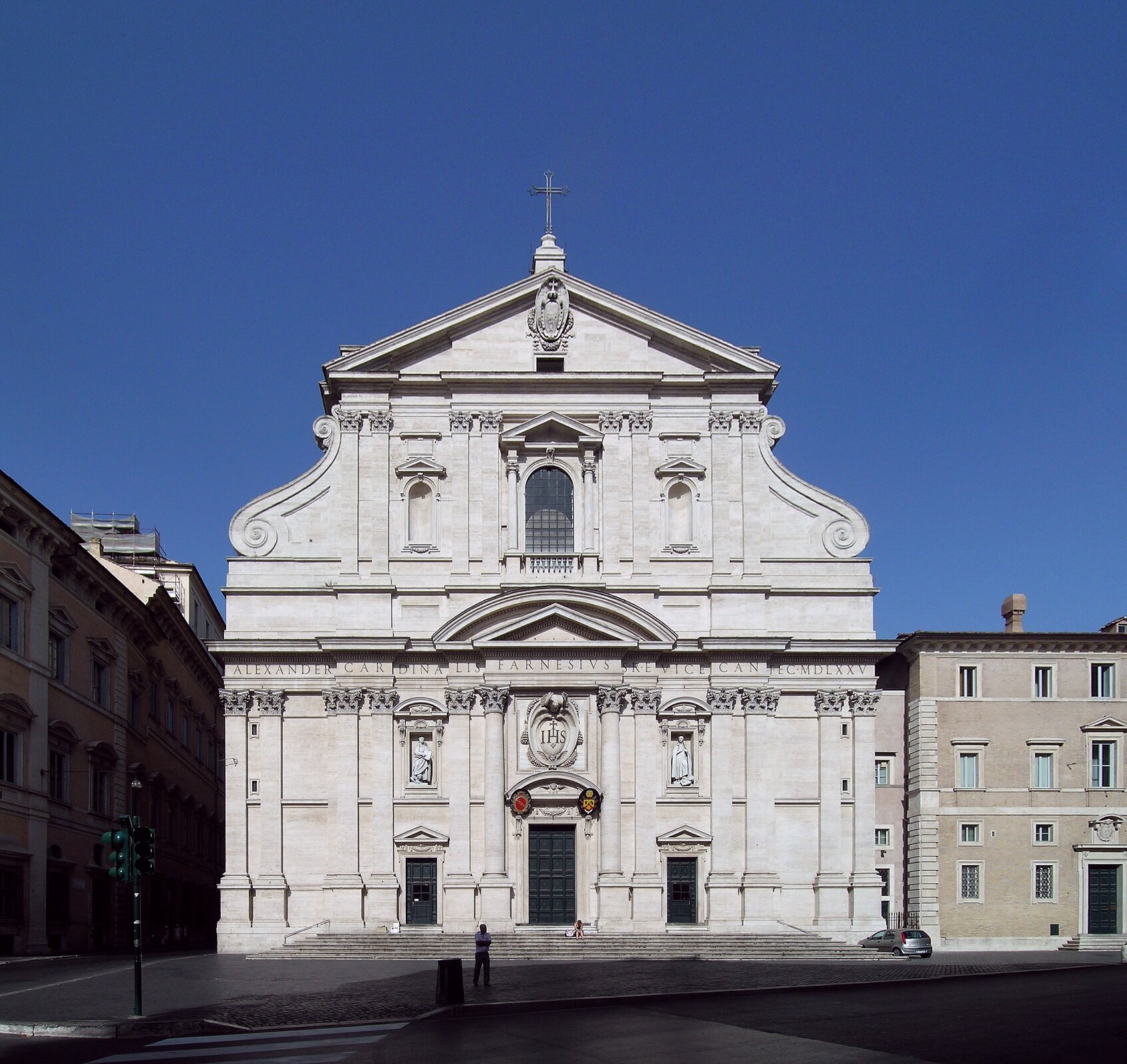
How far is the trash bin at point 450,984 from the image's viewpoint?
26078 millimetres

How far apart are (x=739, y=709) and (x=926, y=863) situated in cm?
843

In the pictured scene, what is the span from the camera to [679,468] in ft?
155

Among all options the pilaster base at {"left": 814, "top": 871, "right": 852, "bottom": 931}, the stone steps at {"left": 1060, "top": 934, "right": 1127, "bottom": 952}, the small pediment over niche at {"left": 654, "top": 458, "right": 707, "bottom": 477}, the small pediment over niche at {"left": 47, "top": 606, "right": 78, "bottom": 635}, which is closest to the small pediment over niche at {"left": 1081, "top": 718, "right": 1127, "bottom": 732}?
the stone steps at {"left": 1060, "top": 934, "right": 1127, "bottom": 952}

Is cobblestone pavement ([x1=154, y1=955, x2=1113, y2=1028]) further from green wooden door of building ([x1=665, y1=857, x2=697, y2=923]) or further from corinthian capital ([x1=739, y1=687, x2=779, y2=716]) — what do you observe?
corinthian capital ([x1=739, y1=687, x2=779, y2=716])

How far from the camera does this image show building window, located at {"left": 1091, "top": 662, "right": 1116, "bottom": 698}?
49.5 meters

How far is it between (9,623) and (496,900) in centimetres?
1592

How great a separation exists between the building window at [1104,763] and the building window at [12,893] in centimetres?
3296

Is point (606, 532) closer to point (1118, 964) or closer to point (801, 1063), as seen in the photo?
point (1118, 964)

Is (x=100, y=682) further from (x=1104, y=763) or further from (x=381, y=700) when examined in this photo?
(x=1104, y=763)

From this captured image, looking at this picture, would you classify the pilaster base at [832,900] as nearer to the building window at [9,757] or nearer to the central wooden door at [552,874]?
the central wooden door at [552,874]

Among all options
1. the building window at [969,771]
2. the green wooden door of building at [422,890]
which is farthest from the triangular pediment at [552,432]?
the building window at [969,771]

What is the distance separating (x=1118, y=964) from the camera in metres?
38.1

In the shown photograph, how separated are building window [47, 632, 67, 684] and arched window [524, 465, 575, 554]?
47.3 feet

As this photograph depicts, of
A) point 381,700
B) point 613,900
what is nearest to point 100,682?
point 381,700
